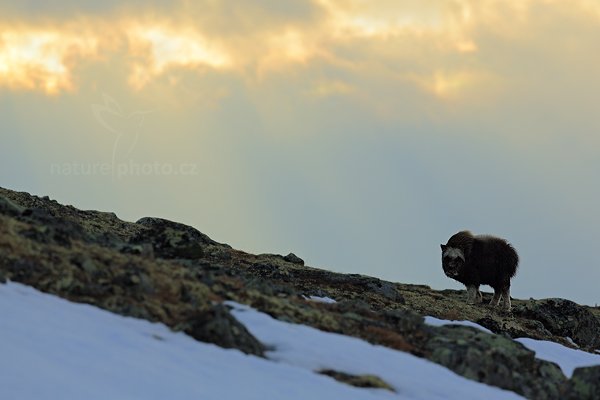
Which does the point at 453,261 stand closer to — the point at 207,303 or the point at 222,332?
the point at 207,303

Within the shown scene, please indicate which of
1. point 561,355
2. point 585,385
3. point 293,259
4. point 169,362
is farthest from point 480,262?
point 169,362

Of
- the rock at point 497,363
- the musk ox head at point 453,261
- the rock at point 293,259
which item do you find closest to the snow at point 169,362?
the rock at point 497,363

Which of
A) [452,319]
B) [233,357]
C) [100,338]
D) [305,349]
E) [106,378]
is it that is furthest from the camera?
[452,319]

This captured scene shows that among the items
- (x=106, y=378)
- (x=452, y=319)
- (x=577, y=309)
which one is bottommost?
(x=106, y=378)

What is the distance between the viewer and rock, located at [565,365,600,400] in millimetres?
20031

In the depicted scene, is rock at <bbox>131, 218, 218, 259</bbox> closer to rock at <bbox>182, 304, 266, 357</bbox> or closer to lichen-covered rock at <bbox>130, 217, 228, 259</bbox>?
lichen-covered rock at <bbox>130, 217, 228, 259</bbox>

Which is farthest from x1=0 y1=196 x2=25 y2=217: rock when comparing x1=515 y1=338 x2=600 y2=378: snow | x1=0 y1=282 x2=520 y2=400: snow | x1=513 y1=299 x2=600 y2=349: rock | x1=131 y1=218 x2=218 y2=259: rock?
x1=513 y1=299 x2=600 y2=349: rock

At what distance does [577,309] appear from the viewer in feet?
162

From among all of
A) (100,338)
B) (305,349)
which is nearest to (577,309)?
(305,349)

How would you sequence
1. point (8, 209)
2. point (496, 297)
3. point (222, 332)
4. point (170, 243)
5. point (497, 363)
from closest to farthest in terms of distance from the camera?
point (222, 332), point (497, 363), point (8, 209), point (170, 243), point (496, 297)

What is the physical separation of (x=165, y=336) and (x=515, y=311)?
3362 centimetres

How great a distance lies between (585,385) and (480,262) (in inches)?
1021

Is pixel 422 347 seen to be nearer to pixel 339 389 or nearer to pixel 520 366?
pixel 520 366

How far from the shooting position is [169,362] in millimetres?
15672
